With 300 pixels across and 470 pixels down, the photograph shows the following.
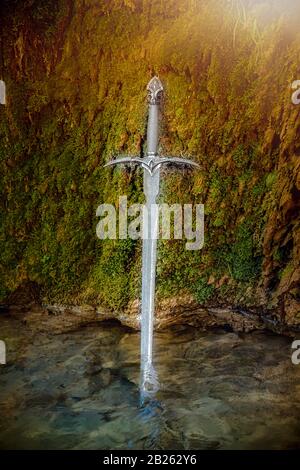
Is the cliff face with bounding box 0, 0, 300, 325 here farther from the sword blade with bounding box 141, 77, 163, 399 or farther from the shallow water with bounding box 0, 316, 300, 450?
the sword blade with bounding box 141, 77, 163, 399

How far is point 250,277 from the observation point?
4594 millimetres

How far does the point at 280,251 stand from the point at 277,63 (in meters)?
1.89

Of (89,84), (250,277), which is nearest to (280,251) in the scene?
(250,277)

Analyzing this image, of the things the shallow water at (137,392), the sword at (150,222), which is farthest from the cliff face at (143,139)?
the sword at (150,222)

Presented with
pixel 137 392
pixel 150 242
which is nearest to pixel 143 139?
pixel 150 242

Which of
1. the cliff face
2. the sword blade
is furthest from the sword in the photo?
the cliff face

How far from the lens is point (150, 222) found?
355cm

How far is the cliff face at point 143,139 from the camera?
3.81 m

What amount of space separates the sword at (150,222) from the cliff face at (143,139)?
644 mm

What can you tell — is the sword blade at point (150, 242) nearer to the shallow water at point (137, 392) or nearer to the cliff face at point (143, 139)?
the shallow water at point (137, 392)

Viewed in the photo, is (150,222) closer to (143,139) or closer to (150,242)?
(150,242)

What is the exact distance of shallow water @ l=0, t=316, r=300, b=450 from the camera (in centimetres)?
302
